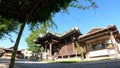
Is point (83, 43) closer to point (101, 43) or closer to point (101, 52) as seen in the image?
point (101, 43)

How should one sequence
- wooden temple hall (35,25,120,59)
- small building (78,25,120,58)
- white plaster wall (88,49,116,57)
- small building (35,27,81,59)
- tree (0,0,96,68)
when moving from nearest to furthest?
tree (0,0,96,68) < small building (78,25,120,58) < white plaster wall (88,49,116,57) < wooden temple hall (35,25,120,59) < small building (35,27,81,59)

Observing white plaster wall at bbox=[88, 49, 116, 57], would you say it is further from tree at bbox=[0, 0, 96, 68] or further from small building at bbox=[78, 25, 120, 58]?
tree at bbox=[0, 0, 96, 68]

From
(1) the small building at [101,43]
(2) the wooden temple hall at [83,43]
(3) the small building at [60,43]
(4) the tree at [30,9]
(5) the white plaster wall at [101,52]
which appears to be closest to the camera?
(4) the tree at [30,9]

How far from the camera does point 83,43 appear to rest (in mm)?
31297

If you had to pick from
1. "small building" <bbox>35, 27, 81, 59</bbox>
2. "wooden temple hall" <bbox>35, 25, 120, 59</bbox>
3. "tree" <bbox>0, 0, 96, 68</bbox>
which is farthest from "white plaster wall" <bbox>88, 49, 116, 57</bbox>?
"tree" <bbox>0, 0, 96, 68</bbox>

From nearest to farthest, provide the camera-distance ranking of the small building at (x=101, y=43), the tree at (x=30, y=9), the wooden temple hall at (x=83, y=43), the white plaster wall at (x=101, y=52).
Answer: the tree at (x=30, y=9) → the small building at (x=101, y=43) → the white plaster wall at (x=101, y=52) → the wooden temple hall at (x=83, y=43)

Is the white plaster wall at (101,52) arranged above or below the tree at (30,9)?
below

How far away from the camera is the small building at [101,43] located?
24.8 metres

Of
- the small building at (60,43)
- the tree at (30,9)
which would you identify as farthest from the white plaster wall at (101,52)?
the tree at (30,9)

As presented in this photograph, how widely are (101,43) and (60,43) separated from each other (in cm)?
1100

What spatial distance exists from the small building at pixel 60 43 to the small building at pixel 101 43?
2.22 meters

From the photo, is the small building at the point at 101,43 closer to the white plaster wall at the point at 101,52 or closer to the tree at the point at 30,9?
the white plaster wall at the point at 101,52

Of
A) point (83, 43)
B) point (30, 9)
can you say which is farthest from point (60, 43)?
point (30, 9)

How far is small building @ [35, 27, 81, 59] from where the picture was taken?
33.0 meters
